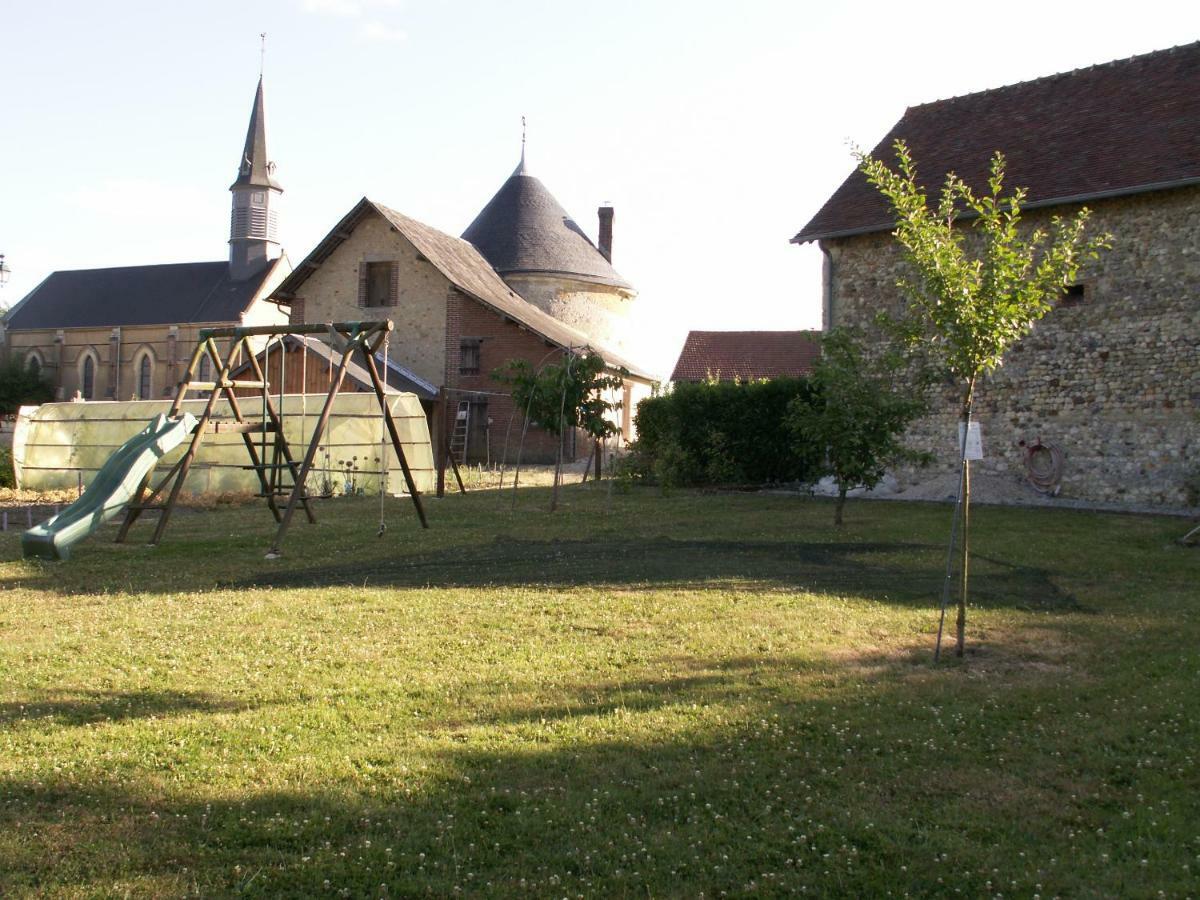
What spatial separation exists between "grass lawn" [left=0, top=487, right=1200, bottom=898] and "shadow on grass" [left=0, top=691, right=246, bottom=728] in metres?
0.02

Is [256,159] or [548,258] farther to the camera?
[256,159]

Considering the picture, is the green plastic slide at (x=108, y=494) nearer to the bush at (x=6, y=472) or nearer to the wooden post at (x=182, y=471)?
the wooden post at (x=182, y=471)

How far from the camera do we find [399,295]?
32.9 metres

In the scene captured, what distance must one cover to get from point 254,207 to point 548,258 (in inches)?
869

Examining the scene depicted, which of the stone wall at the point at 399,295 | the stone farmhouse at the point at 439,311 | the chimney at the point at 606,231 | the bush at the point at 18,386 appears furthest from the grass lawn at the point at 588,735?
the bush at the point at 18,386

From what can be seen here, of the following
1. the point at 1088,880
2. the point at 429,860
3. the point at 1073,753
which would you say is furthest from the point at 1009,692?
the point at 429,860

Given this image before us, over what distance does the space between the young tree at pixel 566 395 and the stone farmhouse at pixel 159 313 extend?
40395mm

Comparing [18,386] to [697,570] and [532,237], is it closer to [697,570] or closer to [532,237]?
[532,237]

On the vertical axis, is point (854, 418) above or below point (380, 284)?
below

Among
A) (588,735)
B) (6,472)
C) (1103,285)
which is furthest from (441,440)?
(588,735)

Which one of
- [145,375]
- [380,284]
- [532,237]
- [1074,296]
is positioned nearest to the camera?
[1074,296]

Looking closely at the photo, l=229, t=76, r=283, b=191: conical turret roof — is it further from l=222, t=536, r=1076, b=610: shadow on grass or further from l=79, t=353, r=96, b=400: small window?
l=222, t=536, r=1076, b=610: shadow on grass

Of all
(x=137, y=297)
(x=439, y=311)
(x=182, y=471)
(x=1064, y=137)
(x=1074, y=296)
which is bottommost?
(x=182, y=471)

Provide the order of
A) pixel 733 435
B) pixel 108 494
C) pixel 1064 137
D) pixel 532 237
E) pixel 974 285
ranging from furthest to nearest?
1. pixel 532 237
2. pixel 733 435
3. pixel 1064 137
4. pixel 108 494
5. pixel 974 285
